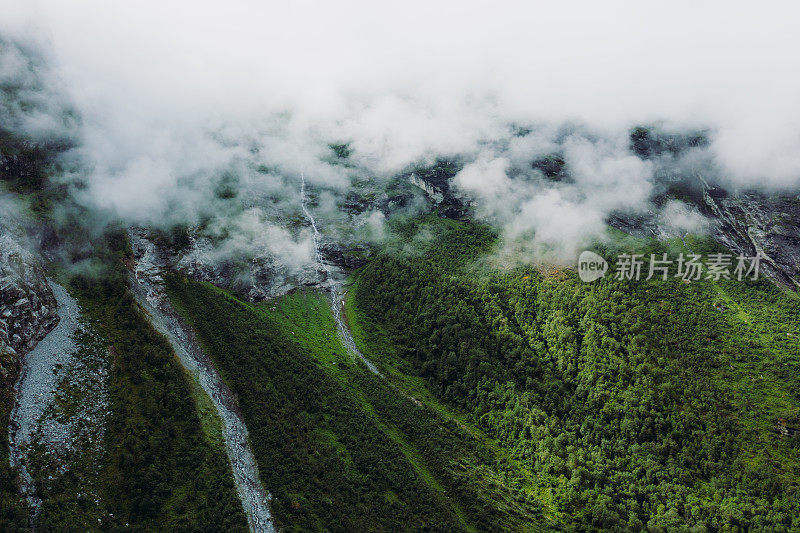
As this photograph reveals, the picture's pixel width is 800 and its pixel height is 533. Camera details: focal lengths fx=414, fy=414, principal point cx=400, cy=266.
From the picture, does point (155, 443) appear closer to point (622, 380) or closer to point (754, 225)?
point (622, 380)

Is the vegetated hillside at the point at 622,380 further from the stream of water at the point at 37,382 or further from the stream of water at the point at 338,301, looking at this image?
the stream of water at the point at 37,382

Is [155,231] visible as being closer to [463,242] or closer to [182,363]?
[182,363]

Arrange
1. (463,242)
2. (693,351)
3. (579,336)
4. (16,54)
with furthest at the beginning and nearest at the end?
(463,242), (16,54), (579,336), (693,351)

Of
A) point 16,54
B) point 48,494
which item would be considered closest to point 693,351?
point 48,494

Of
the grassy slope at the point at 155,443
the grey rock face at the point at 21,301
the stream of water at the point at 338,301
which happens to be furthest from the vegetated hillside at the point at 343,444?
the grey rock face at the point at 21,301
